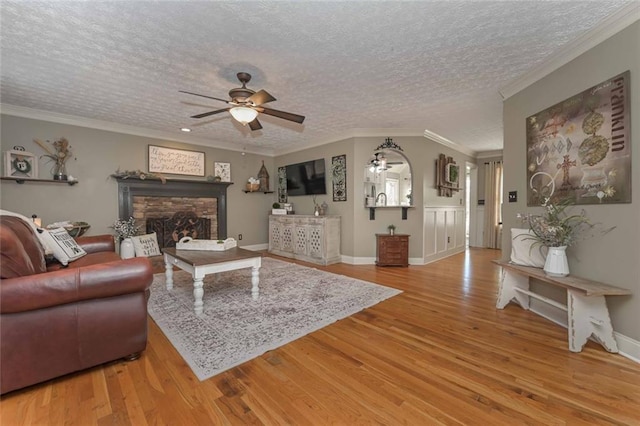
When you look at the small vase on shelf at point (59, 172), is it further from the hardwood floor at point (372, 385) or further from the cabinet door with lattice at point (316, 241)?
the cabinet door with lattice at point (316, 241)

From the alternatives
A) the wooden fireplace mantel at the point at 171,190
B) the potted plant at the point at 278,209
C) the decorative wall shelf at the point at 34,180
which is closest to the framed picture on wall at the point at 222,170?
the wooden fireplace mantel at the point at 171,190

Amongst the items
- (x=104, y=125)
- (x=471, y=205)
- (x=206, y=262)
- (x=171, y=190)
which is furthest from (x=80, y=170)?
(x=471, y=205)

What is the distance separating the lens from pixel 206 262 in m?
2.67

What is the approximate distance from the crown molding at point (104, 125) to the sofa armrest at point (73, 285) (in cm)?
394

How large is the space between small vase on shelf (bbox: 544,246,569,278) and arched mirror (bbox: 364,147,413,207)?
9.12 feet

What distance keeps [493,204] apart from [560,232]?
499cm

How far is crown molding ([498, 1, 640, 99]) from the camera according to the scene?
6.32 ft

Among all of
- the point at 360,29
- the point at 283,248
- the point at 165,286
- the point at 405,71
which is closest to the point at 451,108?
the point at 405,71

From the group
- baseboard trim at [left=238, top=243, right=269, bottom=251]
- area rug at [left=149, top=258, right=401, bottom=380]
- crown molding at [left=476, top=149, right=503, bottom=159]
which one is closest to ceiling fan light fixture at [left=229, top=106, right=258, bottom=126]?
area rug at [left=149, top=258, right=401, bottom=380]

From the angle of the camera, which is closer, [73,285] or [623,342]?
[73,285]

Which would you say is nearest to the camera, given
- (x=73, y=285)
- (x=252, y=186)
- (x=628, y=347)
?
(x=73, y=285)

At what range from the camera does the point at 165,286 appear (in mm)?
3520

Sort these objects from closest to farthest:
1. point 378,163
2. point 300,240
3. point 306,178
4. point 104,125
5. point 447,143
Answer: point 104,125 → point 378,163 → point 300,240 → point 447,143 → point 306,178

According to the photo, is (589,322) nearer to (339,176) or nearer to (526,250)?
(526,250)
